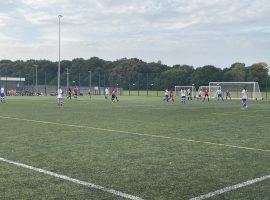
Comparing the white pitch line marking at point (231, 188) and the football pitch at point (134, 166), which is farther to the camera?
the football pitch at point (134, 166)

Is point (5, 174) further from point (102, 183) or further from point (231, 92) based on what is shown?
point (231, 92)

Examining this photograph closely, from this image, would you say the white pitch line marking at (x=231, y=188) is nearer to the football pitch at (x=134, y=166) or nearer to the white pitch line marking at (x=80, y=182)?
the football pitch at (x=134, y=166)

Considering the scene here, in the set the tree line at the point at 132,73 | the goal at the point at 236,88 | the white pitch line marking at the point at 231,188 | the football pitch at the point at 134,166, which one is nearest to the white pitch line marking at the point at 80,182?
the football pitch at the point at 134,166

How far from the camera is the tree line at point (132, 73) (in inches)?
3738

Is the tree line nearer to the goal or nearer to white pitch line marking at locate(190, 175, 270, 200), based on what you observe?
the goal

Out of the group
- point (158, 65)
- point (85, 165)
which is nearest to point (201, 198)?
point (85, 165)

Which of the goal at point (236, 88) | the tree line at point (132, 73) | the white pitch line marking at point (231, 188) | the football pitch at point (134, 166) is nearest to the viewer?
the white pitch line marking at point (231, 188)

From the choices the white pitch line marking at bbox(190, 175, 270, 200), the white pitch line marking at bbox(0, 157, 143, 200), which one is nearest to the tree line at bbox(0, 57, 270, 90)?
the white pitch line marking at bbox(190, 175, 270, 200)

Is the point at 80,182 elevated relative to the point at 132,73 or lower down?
lower down

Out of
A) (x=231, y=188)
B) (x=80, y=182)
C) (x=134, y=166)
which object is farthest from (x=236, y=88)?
(x=80, y=182)

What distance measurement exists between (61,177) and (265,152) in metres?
5.19

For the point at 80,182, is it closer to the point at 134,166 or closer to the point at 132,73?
the point at 134,166

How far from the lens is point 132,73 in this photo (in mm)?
140250

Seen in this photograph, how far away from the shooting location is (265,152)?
9.95 m
